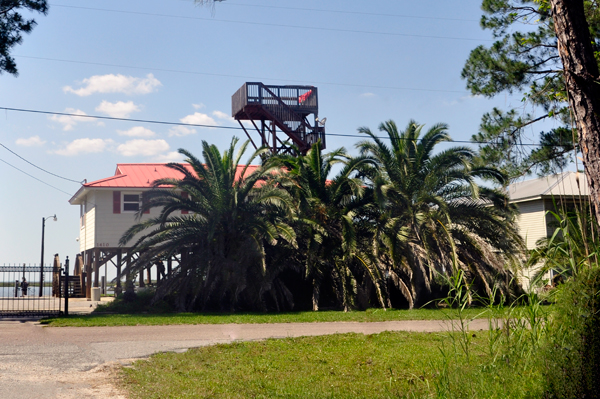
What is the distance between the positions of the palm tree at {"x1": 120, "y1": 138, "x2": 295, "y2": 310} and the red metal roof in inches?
290

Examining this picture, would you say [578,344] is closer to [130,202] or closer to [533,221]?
[533,221]

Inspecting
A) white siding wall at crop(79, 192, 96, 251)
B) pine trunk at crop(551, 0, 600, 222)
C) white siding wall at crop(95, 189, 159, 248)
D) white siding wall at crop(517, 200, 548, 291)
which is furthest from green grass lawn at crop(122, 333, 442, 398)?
white siding wall at crop(79, 192, 96, 251)

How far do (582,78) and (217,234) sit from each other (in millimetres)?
17196

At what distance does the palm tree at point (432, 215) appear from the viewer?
2045 cm

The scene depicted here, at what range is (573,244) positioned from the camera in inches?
190

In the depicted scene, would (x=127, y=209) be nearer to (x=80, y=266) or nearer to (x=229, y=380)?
(x=80, y=266)

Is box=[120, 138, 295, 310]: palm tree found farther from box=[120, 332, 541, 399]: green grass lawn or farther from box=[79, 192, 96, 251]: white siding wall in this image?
box=[79, 192, 96, 251]: white siding wall

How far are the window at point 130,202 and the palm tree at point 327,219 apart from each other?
9.76 metres

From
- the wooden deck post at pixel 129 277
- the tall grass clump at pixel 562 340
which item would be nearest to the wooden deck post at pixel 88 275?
the wooden deck post at pixel 129 277

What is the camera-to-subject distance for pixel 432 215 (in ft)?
68.2

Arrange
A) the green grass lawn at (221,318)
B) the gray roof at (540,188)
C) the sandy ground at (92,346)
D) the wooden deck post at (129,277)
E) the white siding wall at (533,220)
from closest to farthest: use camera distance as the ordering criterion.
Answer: the sandy ground at (92,346)
the green grass lawn at (221,318)
the wooden deck post at (129,277)
the gray roof at (540,188)
the white siding wall at (533,220)

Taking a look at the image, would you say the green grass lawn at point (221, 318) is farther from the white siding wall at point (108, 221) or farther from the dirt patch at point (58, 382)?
the white siding wall at point (108, 221)

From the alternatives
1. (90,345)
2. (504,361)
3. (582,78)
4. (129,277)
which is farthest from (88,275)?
(582,78)

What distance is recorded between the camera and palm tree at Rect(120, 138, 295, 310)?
20.4m
